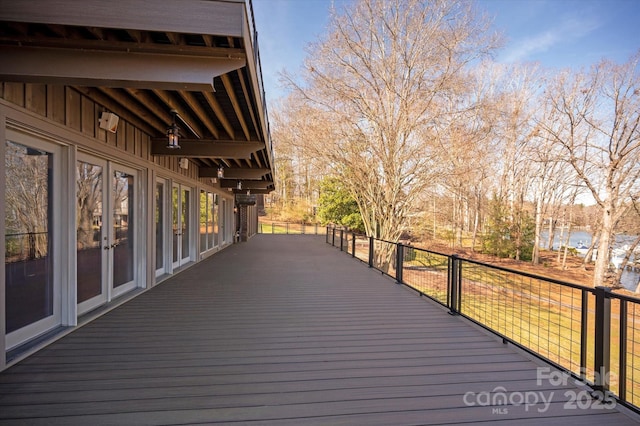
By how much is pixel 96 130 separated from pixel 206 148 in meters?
1.77

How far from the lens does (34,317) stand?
306 centimetres

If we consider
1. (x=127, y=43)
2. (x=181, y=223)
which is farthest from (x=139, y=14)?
(x=181, y=223)

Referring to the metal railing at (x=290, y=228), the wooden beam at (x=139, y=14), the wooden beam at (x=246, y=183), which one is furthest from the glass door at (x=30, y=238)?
the metal railing at (x=290, y=228)

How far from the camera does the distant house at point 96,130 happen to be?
2092 mm

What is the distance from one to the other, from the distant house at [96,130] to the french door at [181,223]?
93 cm

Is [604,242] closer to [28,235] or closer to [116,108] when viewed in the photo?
[116,108]

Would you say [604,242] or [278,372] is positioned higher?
[604,242]

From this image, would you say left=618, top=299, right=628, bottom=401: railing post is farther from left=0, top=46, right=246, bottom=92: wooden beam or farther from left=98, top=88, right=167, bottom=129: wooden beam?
left=98, top=88, right=167, bottom=129: wooden beam

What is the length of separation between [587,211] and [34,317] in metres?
22.6

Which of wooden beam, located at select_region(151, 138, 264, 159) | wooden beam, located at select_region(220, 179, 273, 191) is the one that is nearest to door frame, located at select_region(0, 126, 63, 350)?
wooden beam, located at select_region(151, 138, 264, 159)

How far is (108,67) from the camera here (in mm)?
2342

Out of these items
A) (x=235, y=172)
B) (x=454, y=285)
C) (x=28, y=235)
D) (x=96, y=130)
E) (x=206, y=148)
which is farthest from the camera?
(x=235, y=172)

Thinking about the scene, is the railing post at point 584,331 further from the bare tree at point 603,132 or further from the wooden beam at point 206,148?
the bare tree at point 603,132

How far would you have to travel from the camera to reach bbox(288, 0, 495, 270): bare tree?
30.9 feet
